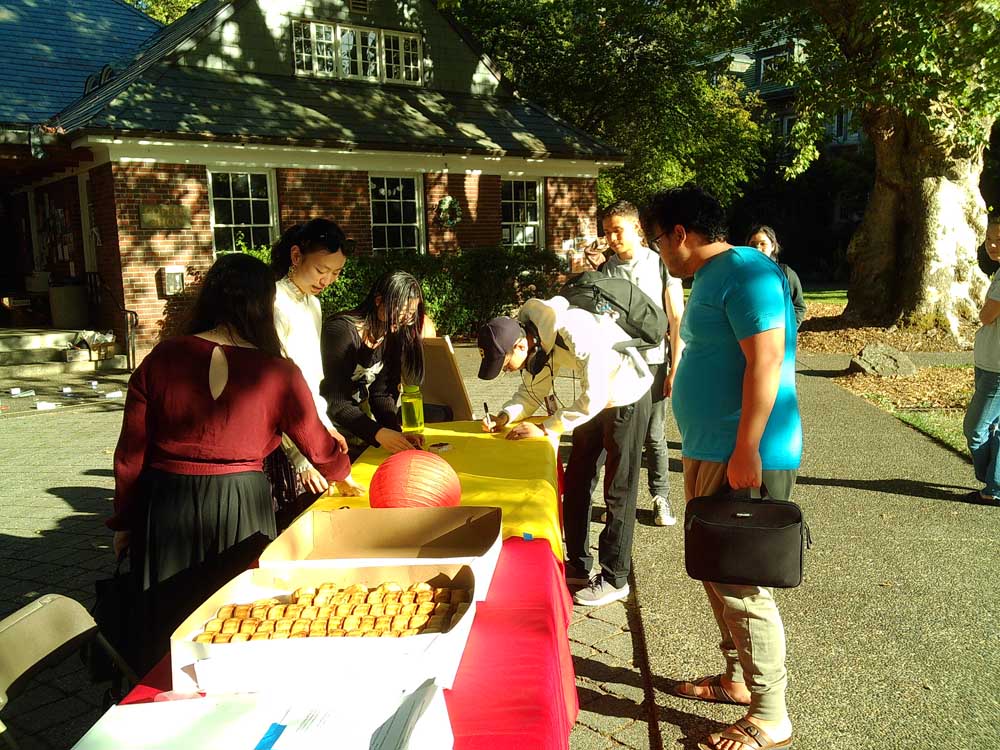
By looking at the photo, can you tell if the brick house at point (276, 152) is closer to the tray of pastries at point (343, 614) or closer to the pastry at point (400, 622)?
the tray of pastries at point (343, 614)

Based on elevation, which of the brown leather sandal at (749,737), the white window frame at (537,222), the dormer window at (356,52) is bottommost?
the brown leather sandal at (749,737)

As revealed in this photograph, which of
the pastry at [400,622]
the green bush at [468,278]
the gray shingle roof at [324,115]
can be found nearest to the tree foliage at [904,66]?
the green bush at [468,278]

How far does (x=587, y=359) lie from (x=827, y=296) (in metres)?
21.7

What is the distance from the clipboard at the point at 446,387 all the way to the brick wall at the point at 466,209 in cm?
1190

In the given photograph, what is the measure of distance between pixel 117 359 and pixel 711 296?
12.6 metres

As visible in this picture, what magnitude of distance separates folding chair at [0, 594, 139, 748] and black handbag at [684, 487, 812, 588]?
1.91 metres

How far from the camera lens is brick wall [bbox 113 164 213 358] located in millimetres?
13086

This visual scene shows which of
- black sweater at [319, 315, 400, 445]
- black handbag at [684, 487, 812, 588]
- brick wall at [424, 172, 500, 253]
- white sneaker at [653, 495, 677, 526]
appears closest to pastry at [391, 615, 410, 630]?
black handbag at [684, 487, 812, 588]

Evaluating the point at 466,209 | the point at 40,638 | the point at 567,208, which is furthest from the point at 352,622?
the point at 567,208

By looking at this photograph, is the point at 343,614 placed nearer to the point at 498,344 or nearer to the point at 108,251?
the point at 498,344

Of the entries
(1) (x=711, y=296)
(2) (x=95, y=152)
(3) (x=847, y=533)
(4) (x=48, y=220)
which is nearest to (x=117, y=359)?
(2) (x=95, y=152)

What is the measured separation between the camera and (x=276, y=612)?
1983 millimetres

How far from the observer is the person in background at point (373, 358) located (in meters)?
4.11

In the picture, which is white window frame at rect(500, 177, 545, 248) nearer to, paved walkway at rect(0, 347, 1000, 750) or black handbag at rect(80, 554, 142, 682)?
paved walkway at rect(0, 347, 1000, 750)
